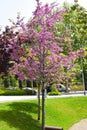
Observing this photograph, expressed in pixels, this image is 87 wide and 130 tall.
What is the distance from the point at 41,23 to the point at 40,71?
2.59m

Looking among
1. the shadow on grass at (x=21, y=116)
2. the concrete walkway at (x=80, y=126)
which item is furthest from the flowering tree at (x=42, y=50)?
the concrete walkway at (x=80, y=126)

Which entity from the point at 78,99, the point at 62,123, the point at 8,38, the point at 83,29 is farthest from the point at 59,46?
the point at 78,99

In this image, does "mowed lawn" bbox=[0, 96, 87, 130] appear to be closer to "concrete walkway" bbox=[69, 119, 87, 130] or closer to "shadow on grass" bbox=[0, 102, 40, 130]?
"shadow on grass" bbox=[0, 102, 40, 130]

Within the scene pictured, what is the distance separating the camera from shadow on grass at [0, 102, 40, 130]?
19641mm

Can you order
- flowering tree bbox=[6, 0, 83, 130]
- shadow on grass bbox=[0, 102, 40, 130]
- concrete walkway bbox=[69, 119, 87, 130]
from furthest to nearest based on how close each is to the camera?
concrete walkway bbox=[69, 119, 87, 130], shadow on grass bbox=[0, 102, 40, 130], flowering tree bbox=[6, 0, 83, 130]

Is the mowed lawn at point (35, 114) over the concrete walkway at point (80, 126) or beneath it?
over

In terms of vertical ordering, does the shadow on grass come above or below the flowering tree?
below

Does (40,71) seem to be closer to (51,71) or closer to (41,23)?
(51,71)

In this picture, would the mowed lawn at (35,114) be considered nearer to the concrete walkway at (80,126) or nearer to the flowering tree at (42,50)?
the concrete walkway at (80,126)

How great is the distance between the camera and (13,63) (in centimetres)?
1995

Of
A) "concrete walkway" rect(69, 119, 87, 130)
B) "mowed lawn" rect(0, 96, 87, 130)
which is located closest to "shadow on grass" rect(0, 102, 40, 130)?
"mowed lawn" rect(0, 96, 87, 130)

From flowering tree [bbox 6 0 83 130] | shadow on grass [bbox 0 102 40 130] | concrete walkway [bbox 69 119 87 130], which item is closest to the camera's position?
flowering tree [bbox 6 0 83 130]

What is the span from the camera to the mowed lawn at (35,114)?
64.9 ft

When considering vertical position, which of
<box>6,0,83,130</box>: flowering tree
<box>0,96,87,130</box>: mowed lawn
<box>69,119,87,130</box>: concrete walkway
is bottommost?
<box>69,119,87,130</box>: concrete walkway
